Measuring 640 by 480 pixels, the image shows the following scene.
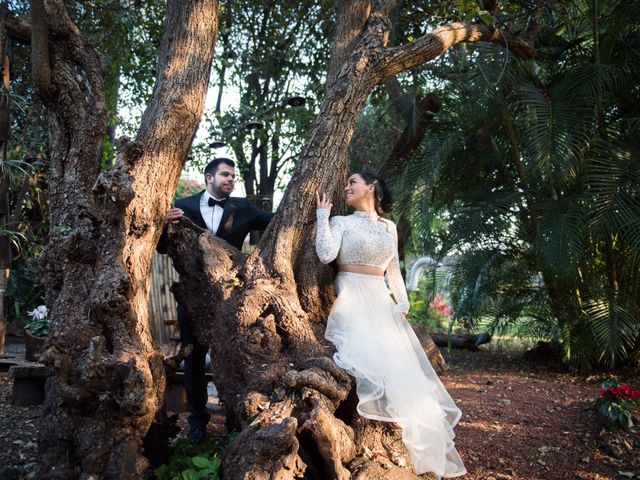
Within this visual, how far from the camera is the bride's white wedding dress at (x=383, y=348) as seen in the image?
12.9 feet

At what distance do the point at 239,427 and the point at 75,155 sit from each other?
2.22 m

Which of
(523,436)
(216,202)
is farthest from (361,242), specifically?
(523,436)

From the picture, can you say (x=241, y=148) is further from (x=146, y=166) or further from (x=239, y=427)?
(x=239, y=427)

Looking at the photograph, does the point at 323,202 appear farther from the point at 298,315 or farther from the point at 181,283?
the point at 181,283

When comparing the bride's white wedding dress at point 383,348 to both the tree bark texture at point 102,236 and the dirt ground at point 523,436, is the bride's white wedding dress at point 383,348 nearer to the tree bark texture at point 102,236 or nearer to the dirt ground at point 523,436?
the dirt ground at point 523,436

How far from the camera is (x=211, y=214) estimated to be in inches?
212

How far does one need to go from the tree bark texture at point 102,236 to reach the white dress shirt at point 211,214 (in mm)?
905

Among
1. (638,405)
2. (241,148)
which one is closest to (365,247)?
(638,405)

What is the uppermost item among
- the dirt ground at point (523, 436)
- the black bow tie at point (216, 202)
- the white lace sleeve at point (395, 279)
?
the black bow tie at point (216, 202)

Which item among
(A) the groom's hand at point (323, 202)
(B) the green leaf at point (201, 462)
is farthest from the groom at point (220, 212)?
(B) the green leaf at point (201, 462)

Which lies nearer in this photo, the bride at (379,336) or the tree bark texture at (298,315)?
the tree bark texture at (298,315)

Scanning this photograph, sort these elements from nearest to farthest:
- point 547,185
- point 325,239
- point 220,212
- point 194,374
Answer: point 325,239, point 194,374, point 220,212, point 547,185

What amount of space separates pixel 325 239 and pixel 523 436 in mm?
2525

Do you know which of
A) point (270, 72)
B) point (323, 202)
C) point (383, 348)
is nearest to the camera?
point (383, 348)
